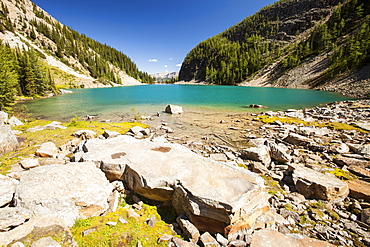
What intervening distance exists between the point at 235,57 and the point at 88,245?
7613 inches

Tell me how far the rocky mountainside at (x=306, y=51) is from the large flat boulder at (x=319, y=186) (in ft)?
175

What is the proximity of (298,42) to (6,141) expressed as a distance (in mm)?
185187

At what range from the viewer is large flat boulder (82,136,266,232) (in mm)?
4578

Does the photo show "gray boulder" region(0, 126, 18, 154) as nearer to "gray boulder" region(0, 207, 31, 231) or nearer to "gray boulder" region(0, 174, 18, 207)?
"gray boulder" region(0, 174, 18, 207)

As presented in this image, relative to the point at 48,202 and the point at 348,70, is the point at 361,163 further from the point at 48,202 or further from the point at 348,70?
the point at 348,70

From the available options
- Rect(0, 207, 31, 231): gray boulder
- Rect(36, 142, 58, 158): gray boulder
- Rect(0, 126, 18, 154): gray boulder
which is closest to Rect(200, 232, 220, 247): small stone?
Rect(0, 207, 31, 231): gray boulder

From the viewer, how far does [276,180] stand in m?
7.70

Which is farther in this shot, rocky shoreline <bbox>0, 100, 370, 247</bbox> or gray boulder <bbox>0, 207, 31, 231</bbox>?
rocky shoreline <bbox>0, 100, 370, 247</bbox>

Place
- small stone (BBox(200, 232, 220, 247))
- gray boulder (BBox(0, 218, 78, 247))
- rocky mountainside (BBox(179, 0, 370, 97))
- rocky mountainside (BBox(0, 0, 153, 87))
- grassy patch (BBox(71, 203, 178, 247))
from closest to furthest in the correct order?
gray boulder (BBox(0, 218, 78, 247)) → grassy patch (BBox(71, 203, 178, 247)) → small stone (BBox(200, 232, 220, 247)) → rocky mountainside (BBox(179, 0, 370, 97)) → rocky mountainside (BBox(0, 0, 153, 87))

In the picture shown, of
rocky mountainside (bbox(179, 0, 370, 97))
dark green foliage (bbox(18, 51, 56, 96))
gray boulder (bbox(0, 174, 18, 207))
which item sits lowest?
gray boulder (bbox(0, 174, 18, 207))

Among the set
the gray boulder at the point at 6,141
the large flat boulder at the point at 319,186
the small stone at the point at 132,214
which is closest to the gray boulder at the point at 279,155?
the large flat boulder at the point at 319,186

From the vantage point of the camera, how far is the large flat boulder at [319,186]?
607 cm

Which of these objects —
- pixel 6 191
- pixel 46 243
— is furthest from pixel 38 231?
pixel 6 191

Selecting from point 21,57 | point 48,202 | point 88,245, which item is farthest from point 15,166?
point 21,57
